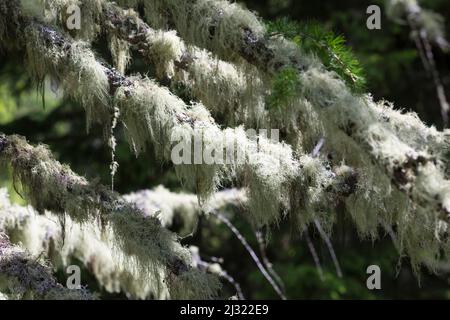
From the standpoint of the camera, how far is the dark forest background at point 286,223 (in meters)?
7.41

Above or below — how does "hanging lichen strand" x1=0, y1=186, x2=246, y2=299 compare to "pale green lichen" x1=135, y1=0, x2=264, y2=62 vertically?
below

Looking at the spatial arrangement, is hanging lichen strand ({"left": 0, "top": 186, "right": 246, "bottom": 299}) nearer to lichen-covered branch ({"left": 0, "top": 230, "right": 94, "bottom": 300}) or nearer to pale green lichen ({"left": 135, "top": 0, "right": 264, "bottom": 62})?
lichen-covered branch ({"left": 0, "top": 230, "right": 94, "bottom": 300})

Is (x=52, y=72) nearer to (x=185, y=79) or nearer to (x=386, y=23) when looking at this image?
(x=185, y=79)

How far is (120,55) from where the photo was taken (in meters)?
3.58

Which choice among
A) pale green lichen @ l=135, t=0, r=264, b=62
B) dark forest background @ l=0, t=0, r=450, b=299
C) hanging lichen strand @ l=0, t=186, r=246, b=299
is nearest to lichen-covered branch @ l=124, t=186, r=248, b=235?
hanging lichen strand @ l=0, t=186, r=246, b=299

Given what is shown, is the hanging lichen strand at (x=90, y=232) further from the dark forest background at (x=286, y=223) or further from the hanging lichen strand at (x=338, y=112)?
the dark forest background at (x=286, y=223)

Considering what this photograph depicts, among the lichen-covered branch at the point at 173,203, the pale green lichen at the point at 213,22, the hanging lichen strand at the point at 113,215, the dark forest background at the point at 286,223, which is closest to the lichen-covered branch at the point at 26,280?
the hanging lichen strand at the point at 113,215

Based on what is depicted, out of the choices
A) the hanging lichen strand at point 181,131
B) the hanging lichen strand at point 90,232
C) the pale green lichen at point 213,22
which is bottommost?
the hanging lichen strand at point 90,232

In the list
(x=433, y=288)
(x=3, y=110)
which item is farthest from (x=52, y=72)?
(x=3, y=110)

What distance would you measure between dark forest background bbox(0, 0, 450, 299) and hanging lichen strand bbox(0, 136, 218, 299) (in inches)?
158

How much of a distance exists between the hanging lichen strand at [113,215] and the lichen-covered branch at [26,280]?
0.89ft

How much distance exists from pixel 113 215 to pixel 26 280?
17.4 inches

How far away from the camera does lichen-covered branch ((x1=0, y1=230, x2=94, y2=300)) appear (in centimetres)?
294

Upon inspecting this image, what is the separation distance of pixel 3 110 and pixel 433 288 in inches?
322
